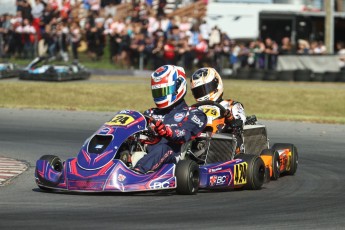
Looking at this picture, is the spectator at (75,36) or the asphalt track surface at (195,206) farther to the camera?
the spectator at (75,36)

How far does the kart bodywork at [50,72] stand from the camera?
83.8 feet

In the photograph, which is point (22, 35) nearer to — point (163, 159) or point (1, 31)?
point (1, 31)

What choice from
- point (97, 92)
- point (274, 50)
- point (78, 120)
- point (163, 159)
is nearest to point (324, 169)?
point (163, 159)

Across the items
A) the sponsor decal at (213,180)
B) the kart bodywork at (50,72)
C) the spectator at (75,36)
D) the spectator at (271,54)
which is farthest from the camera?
the spectator at (75,36)

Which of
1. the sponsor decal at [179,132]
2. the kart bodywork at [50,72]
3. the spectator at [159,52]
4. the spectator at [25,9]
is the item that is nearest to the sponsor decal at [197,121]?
the sponsor decal at [179,132]

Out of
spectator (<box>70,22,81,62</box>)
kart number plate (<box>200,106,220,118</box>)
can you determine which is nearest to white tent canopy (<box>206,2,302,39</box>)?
spectator (<box>70,22,81,62</box>)

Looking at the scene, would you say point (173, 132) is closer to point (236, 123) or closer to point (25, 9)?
point (236, 123)

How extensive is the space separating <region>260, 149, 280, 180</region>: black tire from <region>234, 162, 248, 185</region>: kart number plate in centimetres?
81

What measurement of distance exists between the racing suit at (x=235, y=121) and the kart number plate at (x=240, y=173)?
45cm

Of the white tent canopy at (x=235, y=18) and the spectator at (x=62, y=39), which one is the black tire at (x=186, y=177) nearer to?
the spectator at (x=62, y=39)

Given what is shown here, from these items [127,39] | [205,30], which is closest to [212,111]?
[205,30]

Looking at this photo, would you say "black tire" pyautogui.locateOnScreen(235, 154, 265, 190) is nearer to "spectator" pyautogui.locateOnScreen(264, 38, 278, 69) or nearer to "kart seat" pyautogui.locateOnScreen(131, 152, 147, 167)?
"kart seat" pyautogui.locateOnScreen(131, 152, 147, 167)

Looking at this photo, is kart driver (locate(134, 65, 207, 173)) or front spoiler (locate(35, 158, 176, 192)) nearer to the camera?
front spoiler (locate(35, 158, 176, 192))

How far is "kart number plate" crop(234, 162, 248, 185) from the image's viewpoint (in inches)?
351
